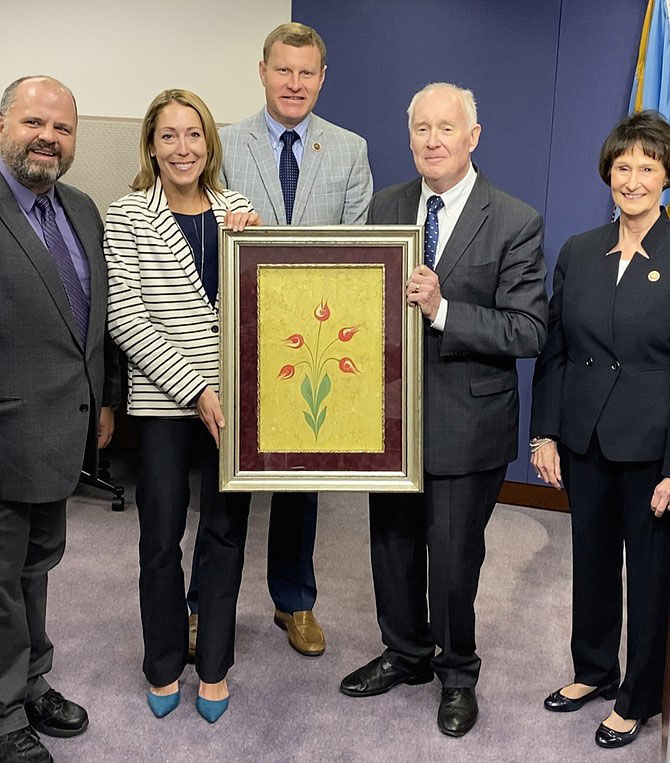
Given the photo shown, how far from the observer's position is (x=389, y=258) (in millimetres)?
2322

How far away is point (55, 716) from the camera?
8.43ft

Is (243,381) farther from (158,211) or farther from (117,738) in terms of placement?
(117,738)

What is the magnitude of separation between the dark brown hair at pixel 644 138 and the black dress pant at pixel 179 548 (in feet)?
4.12

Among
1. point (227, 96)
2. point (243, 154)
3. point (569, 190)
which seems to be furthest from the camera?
point (227, 96)

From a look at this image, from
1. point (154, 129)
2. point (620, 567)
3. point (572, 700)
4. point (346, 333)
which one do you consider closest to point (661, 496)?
point (620, 567)

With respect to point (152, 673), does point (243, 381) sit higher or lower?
higher

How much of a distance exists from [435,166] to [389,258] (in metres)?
0.26

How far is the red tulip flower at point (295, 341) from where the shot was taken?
236cm

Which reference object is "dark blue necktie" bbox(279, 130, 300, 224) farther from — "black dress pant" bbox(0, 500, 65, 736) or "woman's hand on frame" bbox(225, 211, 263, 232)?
"black dress pant" bbox(0, 500, 65, 736)

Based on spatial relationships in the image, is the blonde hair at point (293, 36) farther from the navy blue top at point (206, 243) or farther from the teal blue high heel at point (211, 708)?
the teal blue high heel at point (211, 708)

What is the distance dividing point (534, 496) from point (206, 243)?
8.56 feet

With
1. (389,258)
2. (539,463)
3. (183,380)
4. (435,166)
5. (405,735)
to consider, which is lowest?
(405,735)

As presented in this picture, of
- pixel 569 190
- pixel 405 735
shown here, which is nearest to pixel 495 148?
pixel 569 190

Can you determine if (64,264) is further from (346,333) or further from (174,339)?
(346,333)
